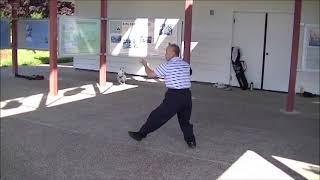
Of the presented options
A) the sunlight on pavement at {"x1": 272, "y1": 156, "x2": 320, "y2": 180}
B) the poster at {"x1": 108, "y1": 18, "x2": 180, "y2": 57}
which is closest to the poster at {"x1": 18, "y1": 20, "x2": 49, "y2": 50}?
the poster at {"x1": 108, "y1": 18, "x2": 180, "y2": 57}

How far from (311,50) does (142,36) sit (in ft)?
18.4

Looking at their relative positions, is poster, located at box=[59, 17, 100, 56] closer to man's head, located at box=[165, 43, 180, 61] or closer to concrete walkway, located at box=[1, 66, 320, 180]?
concrete walkway, located at box=[1, 66, 320, 180]

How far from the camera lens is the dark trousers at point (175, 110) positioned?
24.1 ft

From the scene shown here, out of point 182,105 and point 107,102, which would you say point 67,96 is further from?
point 182,105

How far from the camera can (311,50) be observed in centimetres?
1192

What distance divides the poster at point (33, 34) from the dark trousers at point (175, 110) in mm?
7097

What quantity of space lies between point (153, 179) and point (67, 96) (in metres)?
6.60

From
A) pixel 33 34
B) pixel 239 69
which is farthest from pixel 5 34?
pixel 239 69

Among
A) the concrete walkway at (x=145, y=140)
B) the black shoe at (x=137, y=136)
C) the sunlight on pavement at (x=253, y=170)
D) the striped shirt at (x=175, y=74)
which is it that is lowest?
the sunlight on pavement at (x=253, y=170)

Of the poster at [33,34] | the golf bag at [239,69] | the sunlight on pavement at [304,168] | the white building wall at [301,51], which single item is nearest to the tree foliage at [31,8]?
the poster at [33,34]

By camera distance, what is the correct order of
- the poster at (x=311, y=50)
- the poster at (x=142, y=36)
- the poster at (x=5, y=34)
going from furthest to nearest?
the poster at (x=142, y=36) < the poster at (x=5, y=34) < the poster at (x=311, y=50)

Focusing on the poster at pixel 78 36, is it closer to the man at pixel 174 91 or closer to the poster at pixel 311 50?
the man at pixel 174 91

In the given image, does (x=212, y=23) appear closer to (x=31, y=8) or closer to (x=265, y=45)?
(x=265, y=45)

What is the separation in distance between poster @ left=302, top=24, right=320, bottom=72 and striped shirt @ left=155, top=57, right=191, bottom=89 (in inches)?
216
